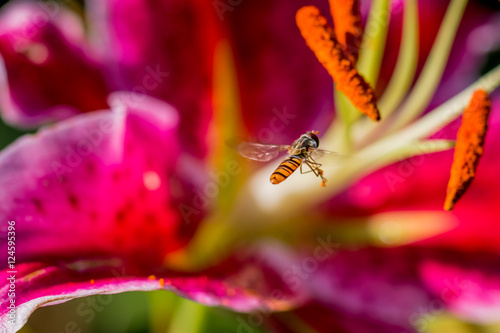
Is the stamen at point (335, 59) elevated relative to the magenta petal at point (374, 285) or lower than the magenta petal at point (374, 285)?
elevated

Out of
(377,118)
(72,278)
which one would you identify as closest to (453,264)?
(377,118)

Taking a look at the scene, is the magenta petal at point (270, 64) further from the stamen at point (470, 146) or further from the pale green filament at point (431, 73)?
the stamen at point (470, 146)

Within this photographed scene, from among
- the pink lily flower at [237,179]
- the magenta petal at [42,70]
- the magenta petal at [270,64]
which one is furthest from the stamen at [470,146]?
the magenta petal at [42,70]

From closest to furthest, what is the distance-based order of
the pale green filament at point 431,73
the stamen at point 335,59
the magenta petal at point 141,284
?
the magenta petal at point 141,284, the stamen at point 335,59, the pale green filament at point 431,73

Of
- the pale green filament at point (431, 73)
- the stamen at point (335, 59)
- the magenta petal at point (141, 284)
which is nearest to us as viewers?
the magenta petal at point (141, 284)

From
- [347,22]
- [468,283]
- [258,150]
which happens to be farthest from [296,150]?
[468,283]

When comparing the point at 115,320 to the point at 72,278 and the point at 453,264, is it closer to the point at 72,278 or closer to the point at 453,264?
the point at 72,278

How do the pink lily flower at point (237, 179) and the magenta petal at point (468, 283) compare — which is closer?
the pink lily flower at point (237, 179)

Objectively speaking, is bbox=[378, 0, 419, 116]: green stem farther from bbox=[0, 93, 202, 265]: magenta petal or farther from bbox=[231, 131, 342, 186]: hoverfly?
bbox=[0, 93, 202, 265]: magenta petal
